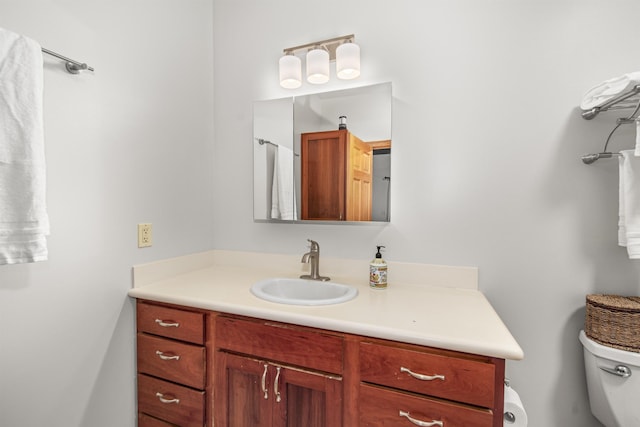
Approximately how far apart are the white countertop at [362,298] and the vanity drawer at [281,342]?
44 mm

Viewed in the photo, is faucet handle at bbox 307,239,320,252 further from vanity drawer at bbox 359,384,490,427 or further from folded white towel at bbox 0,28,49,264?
folded white towel at bbox 0,28,49,264

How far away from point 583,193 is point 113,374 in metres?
2.11

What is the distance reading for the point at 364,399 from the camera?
102cm

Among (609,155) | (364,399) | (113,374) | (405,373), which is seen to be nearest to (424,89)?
(609,155)

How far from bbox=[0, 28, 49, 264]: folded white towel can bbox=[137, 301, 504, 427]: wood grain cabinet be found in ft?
1.90

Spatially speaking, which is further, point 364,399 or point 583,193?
point 583,193

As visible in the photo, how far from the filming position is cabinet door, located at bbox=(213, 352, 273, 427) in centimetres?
115

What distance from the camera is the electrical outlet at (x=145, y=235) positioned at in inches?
58.0

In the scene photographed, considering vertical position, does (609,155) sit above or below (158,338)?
above

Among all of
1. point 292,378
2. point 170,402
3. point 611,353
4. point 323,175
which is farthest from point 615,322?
point 170,402

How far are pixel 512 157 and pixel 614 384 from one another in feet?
2.97

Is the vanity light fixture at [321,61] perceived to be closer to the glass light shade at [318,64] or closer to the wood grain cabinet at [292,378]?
the glass light shade at [318,64]

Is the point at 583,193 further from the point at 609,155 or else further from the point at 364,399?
the point at 364,399

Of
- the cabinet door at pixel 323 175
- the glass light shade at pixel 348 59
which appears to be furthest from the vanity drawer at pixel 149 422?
the glass light shade at pixel 348 59
